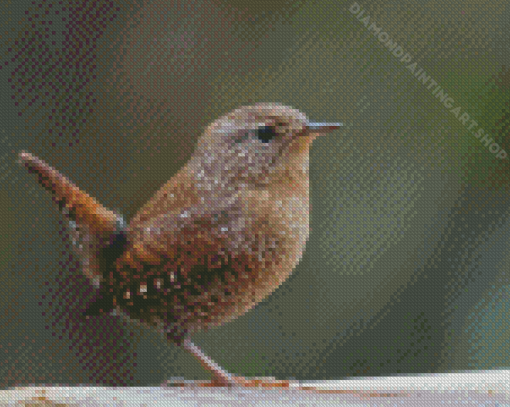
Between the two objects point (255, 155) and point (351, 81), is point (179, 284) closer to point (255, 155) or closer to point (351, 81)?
point (255, 155)

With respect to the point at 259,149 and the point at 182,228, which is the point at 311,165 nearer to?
the point at 259,149

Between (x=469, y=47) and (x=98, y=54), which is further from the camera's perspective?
(x=469, y=47)

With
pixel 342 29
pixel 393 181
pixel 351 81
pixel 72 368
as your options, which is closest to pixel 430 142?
pixel 393 181

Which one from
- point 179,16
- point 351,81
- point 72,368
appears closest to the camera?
point 72,368

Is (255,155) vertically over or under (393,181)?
over

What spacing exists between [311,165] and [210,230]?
67 cm

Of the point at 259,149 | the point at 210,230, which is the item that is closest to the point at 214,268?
the point at 210,230

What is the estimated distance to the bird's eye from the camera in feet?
3.67

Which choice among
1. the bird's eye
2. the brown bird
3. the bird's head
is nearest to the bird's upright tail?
the brown bird

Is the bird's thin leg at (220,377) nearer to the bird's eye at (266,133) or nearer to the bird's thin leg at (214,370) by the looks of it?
the bird's thin leg at (214,370)

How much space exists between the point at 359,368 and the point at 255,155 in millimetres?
812

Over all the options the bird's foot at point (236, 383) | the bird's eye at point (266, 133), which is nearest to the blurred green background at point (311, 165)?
the bird's foot at point (236, 383)

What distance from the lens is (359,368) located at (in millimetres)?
1686

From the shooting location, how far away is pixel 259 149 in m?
1.12
